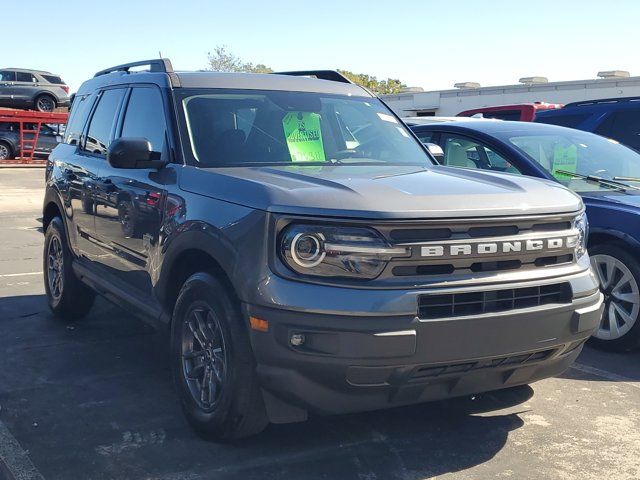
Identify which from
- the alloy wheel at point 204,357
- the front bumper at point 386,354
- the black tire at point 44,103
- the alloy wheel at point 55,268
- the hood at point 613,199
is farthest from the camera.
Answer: the black tire at point 44,103

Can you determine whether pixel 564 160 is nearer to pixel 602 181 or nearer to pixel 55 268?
pixel 602 181

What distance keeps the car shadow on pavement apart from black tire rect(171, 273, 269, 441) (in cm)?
16

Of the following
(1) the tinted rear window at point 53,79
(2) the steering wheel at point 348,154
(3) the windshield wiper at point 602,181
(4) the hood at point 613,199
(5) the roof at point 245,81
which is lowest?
(4) the hood at point 613,199

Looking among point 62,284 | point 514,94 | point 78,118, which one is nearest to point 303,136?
point 78,118

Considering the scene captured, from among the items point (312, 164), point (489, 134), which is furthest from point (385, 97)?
point (312, 164)

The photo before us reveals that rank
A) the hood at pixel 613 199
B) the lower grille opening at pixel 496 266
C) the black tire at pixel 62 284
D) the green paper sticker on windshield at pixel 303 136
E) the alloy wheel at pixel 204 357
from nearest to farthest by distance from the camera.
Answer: the lower grille opening at pixel 496 266 < the alloy wheel at pixel 204 357 < the green paper sticker on windshield at pixel 303 136 < the hood at pixel 613 199 < the black tire at pixel 62 284

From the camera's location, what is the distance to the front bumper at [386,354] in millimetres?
3305

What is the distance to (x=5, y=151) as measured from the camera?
87.1 feet

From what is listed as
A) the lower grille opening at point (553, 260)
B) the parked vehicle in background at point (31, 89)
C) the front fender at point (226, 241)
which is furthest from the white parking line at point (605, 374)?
the parked vehicle in background at point (31, 89)

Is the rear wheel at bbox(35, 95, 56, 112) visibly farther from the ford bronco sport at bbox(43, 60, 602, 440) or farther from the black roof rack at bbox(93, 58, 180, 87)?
the ford bronco sport at bbox(43, 60, 602, 440)

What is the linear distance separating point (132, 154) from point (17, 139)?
2387 cm

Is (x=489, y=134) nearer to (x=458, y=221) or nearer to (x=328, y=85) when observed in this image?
(x=328, y=85)

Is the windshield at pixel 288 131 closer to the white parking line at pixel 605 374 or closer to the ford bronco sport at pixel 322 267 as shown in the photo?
the ford bronco sport at pixel 322 267

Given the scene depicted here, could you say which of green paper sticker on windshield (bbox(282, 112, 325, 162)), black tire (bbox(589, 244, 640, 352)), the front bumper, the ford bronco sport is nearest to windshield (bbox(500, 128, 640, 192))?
black tire (bbox(589, 244, 640, 352))
